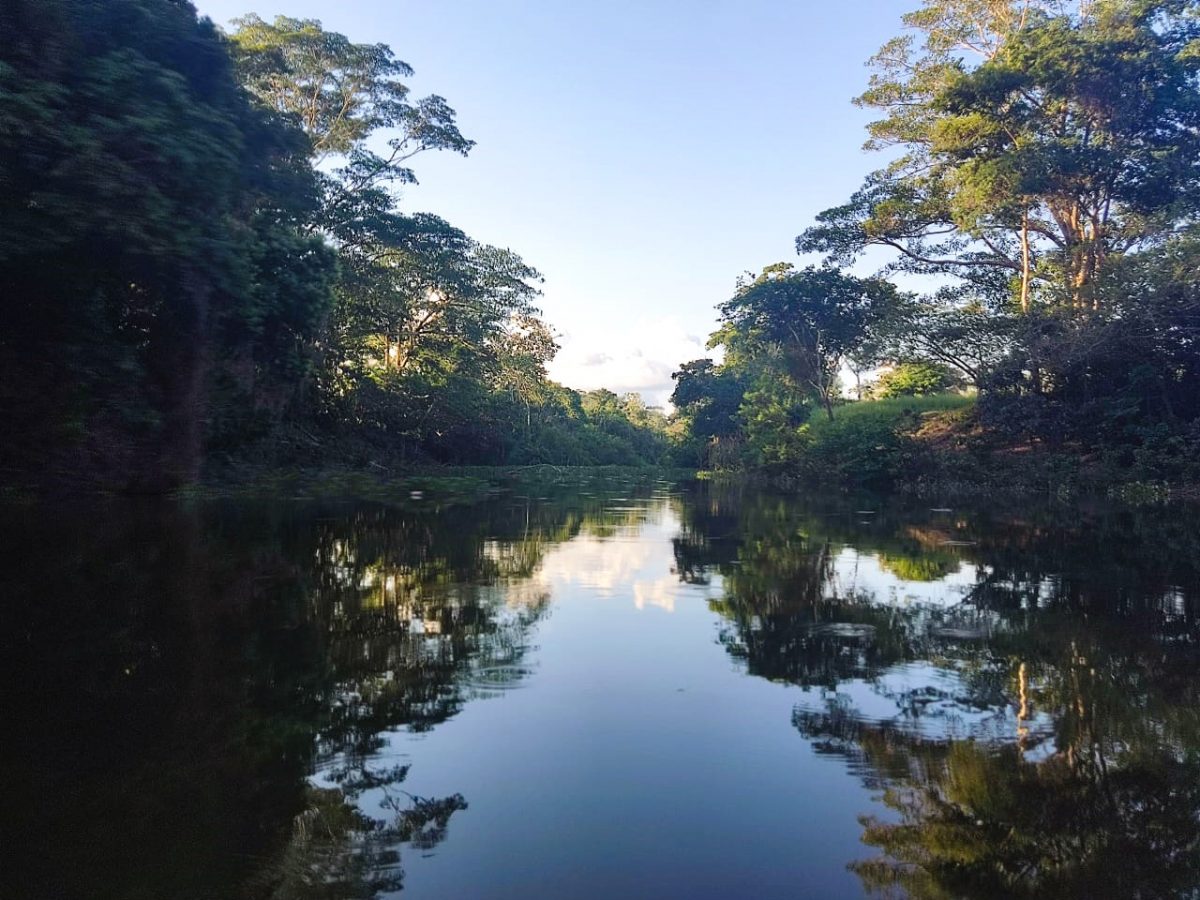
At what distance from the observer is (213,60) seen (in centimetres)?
828

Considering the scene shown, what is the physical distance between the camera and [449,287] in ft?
95.2

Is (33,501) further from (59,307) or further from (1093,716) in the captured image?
(1093,716)

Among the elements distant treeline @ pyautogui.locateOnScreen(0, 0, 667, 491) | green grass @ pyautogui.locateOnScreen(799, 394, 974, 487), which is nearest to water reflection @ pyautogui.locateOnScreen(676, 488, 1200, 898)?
distant treeline @ pyautogui.locateOnScreen(0, 0, 667, 491)

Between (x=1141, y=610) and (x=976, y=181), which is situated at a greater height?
(x=976, y=181)

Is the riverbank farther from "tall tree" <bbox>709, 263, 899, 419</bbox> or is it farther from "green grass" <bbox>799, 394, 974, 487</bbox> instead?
"tall tree" <bbox>709, 263, 899, 419</bbox>

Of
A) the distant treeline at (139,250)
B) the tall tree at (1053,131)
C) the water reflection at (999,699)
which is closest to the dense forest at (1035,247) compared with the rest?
the tall tree at (1053,131)

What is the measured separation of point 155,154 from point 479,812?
5.82 m

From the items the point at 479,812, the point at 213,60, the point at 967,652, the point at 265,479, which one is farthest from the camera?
the point at 265,479

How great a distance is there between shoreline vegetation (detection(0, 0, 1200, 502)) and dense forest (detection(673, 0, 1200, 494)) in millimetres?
99

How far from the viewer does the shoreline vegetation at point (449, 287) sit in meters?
6.60

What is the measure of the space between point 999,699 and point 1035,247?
90.5 feet

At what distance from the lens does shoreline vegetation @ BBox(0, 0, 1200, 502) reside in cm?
660

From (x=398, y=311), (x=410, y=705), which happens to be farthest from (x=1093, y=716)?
(x=398, y=311)

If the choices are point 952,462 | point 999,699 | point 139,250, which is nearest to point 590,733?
point 999,699
